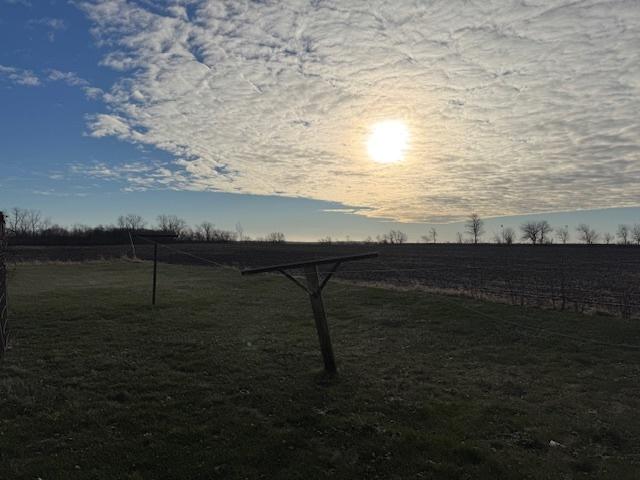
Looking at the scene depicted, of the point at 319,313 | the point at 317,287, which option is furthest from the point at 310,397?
the point at 317,287

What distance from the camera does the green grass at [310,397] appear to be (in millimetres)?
5980

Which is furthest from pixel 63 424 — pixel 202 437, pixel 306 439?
pixel 306 439

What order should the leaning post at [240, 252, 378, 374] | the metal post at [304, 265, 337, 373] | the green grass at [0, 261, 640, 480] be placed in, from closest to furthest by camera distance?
the green grass at [0, 261, 640, 480] < the leaning post at [240, 252, 378, 374] < the metal post at [304, 265, 337, 373]

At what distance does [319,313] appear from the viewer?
9.76 m

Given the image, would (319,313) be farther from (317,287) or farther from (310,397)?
(310,397)

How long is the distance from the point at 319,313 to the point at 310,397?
1.87 metres

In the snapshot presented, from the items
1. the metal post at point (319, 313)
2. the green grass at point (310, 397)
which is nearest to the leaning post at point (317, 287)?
the metal post at point (319, 313)

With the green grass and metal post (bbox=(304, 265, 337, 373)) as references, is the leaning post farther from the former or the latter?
the green grass

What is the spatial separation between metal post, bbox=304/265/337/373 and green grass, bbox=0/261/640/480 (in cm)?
45

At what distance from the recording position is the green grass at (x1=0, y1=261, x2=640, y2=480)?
598cm

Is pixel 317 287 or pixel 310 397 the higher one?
pixel 317 287

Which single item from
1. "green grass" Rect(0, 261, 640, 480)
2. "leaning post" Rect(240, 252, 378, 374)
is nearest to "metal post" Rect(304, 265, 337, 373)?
"leaning post" Rect(240, 252, 378, 374)

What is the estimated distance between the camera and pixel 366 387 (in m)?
9.29

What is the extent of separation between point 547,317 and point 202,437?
14.1 m
